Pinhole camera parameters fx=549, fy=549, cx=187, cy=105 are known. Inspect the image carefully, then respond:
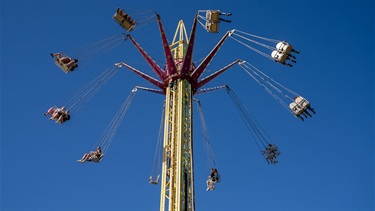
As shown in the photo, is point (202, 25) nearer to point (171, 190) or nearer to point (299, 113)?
point (299, 113)

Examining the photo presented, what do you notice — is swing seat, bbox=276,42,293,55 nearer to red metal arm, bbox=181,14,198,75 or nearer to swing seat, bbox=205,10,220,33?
swing seat, bbox=205,10,220,33

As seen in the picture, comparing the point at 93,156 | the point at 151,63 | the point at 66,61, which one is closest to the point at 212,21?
the point at 151,63

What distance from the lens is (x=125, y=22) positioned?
4062cm

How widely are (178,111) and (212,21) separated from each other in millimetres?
7411

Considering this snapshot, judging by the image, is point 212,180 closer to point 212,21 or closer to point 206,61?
point 206,61

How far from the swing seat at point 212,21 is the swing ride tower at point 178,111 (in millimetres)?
953

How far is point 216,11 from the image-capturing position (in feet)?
130

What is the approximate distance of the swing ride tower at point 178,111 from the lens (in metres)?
Answer: 34.4

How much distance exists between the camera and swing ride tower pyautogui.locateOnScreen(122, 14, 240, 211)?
34.4m

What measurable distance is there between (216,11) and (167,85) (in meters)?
6.42

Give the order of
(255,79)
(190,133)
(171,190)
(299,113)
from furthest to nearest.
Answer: (255,79), (299,113), (190,133), (171,190)

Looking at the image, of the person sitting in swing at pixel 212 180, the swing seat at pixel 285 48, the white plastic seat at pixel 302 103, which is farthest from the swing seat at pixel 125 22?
the white plastic seat at pixel 302 103

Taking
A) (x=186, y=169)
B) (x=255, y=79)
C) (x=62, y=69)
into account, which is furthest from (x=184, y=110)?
(x=62, y=69)

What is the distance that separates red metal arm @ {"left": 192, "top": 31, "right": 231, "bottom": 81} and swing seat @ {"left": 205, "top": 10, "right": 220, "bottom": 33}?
2.86ft
